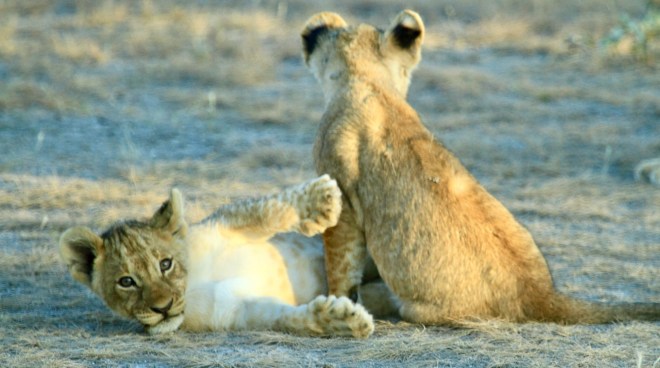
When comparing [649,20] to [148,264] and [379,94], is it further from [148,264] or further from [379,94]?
[148,264]

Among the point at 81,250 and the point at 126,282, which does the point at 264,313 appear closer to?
the point at 126,282

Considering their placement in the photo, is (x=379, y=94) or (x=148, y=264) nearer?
(x=148, y=264)

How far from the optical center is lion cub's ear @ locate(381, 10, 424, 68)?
5.30 metres

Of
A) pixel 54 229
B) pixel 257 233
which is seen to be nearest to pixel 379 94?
pixel 257 233

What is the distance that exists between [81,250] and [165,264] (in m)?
0.35

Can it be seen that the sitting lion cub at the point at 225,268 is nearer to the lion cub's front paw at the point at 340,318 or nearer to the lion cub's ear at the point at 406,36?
the lion cub's front paw at the point at 340,318

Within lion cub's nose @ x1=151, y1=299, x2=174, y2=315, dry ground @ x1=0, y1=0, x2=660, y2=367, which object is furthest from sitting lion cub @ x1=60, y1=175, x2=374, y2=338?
dry ground @ x1=0, y1=0, x2=660, y2=367

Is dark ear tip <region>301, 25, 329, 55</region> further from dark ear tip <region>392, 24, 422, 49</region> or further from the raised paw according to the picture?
the raised paw

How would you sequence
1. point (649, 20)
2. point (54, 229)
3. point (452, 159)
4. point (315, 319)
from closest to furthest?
point (315, 319) → point (452, 159) → point (54, 229) → point (649, 20)

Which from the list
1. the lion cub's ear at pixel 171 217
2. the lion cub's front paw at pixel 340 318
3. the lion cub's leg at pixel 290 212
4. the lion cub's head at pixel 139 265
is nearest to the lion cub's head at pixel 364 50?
the lion cub's leg at pixel 290 212

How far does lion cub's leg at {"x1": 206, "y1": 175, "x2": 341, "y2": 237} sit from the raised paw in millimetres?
3495

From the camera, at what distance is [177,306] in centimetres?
452

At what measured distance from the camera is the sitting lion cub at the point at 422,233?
4637 millimetres

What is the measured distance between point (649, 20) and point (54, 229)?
6568mm
